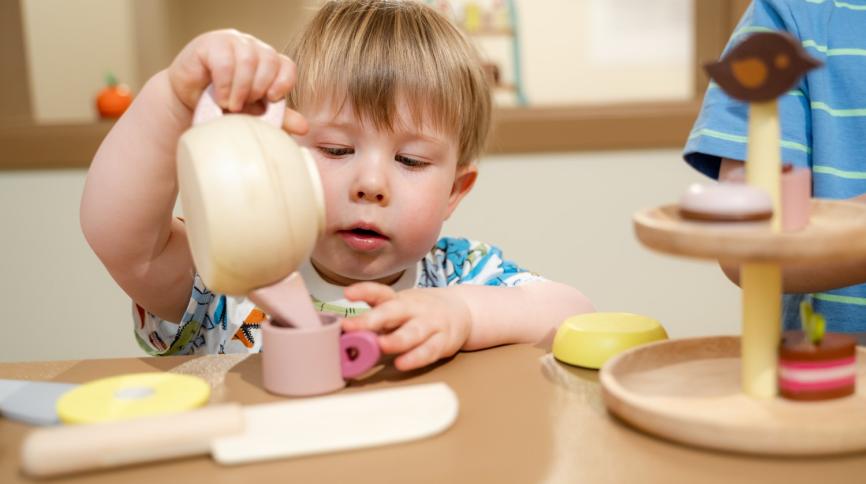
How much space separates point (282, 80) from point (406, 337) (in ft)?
0.61

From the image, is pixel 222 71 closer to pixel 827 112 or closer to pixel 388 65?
pixel 388 65

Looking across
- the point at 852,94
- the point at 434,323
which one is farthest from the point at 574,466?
the point at 852,94

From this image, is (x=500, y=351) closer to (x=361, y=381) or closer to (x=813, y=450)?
(x=361, y=381)

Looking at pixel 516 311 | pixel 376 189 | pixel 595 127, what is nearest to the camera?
pixel 516 311

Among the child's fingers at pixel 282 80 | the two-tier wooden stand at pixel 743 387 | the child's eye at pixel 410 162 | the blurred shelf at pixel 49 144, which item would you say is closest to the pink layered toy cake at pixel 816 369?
the two-tier wooden stand at pixel 743 387

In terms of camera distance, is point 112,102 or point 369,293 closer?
point 369,293

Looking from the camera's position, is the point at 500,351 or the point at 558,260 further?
the point at 558,260

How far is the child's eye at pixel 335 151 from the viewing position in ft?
2.56

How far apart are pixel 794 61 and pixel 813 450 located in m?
0.17

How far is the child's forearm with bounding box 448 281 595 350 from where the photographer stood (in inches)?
24.1

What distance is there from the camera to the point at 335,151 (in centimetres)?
78

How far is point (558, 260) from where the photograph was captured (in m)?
1.79

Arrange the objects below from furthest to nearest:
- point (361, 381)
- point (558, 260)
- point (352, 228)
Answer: point (558, 260), point (352, 228), point (361, 381)

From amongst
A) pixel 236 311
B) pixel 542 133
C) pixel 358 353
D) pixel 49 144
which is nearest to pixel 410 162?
pixel 236 311
